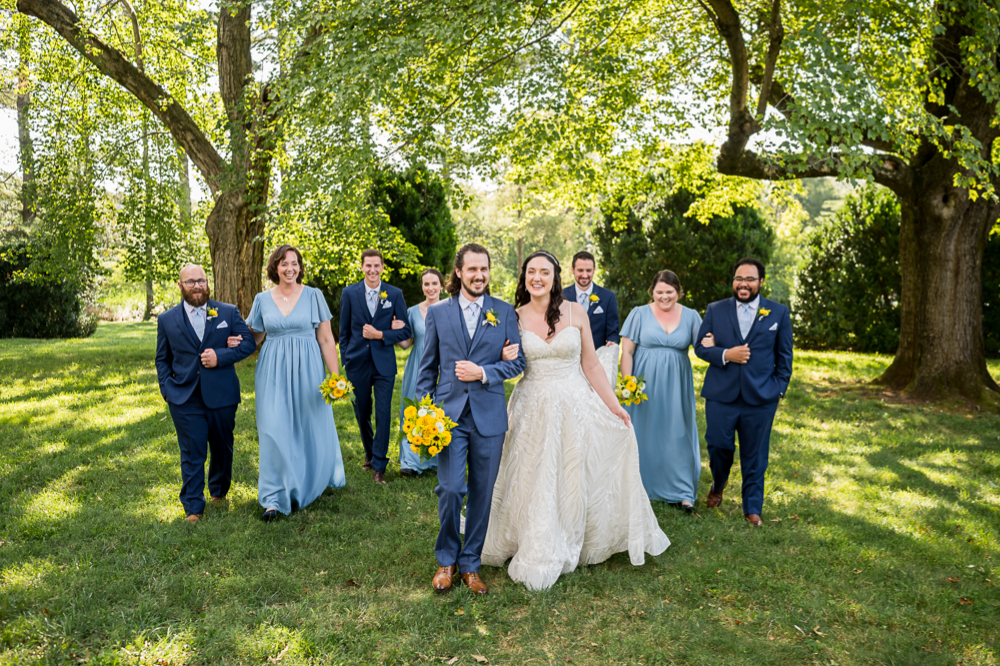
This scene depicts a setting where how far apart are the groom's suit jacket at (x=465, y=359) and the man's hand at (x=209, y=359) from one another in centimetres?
211

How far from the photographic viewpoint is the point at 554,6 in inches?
407

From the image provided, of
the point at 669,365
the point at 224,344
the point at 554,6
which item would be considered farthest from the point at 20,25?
the point at 669,365

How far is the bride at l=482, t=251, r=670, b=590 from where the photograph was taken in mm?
4699

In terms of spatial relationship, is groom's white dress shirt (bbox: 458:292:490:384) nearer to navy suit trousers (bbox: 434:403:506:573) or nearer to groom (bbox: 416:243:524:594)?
groom (bbox: 416:243:524:594)

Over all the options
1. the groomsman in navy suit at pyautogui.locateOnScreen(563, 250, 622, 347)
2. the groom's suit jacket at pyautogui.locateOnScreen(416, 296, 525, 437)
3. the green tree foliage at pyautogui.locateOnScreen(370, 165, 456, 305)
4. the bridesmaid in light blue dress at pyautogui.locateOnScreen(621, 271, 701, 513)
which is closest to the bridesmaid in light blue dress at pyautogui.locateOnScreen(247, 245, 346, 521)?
the groom's suit jacket at pyautogui.locateOnScreen(416, 296, 525, 437)

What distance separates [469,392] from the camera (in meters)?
4.43

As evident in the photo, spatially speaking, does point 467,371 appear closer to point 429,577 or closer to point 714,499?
point 429,577

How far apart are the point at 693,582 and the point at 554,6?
8.64 m

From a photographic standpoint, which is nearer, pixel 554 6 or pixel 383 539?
→ pixel 383 539

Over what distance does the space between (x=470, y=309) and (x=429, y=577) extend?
1895 mm

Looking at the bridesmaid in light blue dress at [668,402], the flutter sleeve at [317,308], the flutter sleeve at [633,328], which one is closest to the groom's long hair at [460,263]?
the flutter sleeve at [317,308]

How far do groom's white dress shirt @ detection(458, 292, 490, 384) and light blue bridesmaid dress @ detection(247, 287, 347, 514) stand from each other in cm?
228

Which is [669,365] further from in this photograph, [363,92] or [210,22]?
[210,22]

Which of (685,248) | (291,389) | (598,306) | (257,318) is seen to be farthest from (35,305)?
(598,306)
